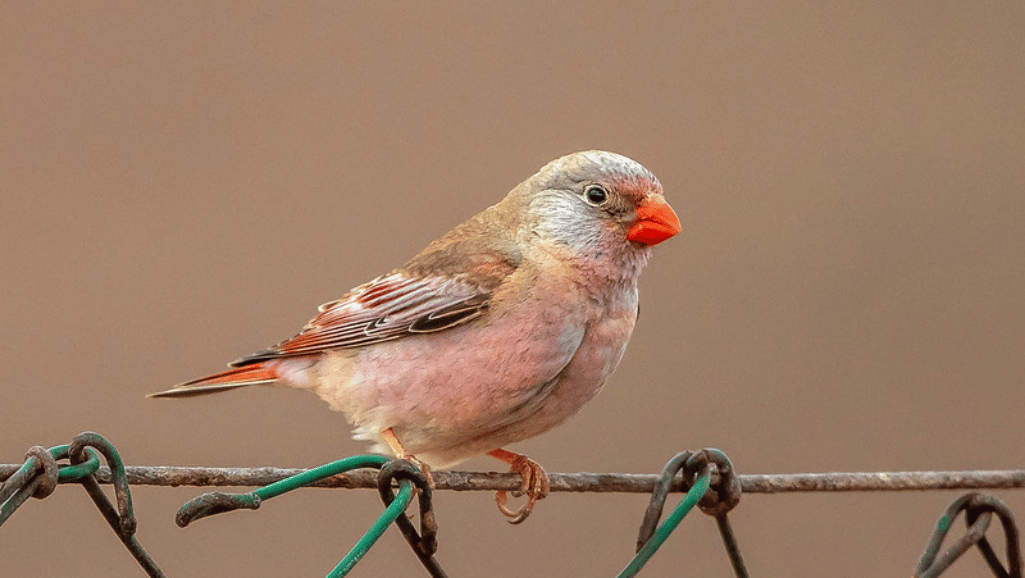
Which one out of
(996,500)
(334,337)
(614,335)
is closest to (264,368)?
(334,337)

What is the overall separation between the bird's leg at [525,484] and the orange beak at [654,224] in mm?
483

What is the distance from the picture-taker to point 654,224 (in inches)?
83.3

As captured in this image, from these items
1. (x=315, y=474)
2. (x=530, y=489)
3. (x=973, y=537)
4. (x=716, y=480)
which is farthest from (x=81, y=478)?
(x=973, y=537)

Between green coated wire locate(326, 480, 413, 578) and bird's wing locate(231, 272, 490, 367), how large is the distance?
30.1 inches

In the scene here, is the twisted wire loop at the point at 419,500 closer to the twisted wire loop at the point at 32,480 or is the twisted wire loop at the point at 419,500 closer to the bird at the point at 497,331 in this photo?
the twisted wire loop at the point at 32,480

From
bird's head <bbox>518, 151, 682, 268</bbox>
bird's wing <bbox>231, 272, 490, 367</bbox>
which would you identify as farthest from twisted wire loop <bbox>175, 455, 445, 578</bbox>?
bird's head <bbox>518, 151, 682, 268</bbox>

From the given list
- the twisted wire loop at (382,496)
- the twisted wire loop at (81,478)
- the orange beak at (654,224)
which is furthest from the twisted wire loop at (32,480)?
the orange beak at (654,224)

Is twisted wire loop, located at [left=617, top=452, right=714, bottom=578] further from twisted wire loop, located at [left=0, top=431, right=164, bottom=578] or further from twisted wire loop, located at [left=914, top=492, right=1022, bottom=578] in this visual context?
twisted wire loop, located at [left=0, top=431, right=164, bottom=578]

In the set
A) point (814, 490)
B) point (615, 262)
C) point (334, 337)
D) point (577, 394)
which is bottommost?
point (814, 490)

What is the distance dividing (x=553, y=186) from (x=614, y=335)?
376 millimetres

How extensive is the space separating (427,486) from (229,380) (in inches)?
42.5

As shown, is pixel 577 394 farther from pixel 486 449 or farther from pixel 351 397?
pixel 351 397

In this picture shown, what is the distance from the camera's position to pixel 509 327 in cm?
201

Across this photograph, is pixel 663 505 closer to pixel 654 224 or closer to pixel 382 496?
pixel 382 496
